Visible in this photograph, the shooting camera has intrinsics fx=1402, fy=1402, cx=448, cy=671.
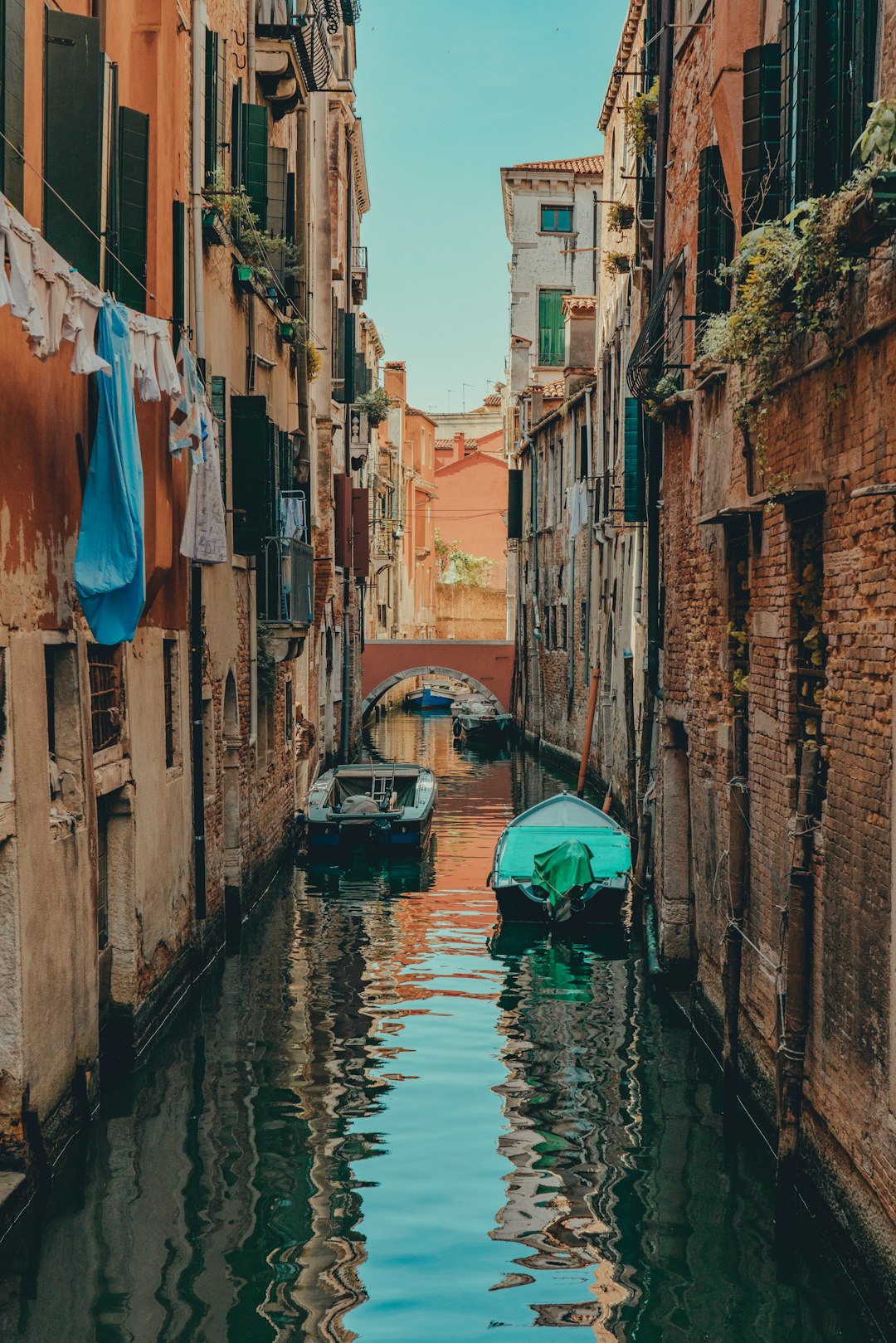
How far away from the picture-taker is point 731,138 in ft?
26.9

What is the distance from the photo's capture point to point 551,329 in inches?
1564

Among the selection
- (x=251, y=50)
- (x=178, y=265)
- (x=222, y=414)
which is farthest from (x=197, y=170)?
(x=251, y=50)

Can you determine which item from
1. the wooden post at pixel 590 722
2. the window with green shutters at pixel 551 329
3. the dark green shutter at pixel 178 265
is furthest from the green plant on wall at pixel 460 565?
the dark green shutter at pixel 178 265

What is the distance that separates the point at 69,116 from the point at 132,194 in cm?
163

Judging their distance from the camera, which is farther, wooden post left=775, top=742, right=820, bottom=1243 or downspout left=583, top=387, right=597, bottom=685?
downspout left=583, top=387, right=597, bottom=685

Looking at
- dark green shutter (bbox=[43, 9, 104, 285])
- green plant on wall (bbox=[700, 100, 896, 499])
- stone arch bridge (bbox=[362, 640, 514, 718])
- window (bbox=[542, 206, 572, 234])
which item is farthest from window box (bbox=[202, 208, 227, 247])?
window (bbox=[542, 206, 572, 234])

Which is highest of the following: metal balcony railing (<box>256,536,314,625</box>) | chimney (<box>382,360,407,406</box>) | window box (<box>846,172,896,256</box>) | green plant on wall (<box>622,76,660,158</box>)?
chimney (<box>382,360,407,406</box>)

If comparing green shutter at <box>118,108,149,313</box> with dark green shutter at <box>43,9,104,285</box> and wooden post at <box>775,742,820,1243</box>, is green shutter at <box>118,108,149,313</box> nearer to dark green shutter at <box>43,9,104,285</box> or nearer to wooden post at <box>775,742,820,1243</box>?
dark green shutter at <box>43,9,104,285</box>

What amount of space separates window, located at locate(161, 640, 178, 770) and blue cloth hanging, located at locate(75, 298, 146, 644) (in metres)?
2.88

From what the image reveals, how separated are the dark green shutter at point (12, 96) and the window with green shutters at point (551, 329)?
1326 inches

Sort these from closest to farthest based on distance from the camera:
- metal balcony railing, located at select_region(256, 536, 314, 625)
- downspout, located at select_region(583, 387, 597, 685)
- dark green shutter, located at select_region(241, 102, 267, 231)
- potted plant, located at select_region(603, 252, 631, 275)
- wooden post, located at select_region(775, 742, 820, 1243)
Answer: wooden post, located at select_region(775, 742, 820, 1243), dark green shutter, located at select_region(241, 102, 267, 231), metal balcony railing, located at select_region(256, 536, 314, 625), potted plant, located at select_region(603, 252, 631, 275), downspout, located at select_region(583, 387, 597, 685)

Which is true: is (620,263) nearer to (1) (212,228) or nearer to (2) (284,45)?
(2) (284,45)

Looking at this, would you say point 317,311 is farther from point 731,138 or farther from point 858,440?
point 858,440

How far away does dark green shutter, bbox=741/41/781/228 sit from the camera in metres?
7.72
